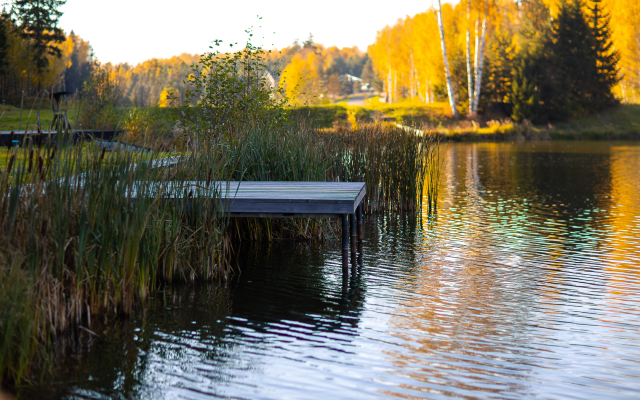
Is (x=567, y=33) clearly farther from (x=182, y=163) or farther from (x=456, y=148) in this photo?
(x=182, y=163)

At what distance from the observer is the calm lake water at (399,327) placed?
10.7ft

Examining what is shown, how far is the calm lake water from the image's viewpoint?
3.25 metres

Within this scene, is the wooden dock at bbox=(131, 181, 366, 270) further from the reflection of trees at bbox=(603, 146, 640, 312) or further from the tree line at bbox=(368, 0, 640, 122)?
the tree line at bbox=(368, 0, 640, 122)

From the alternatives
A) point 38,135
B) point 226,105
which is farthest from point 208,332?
point 226,105

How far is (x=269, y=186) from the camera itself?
20.1ft

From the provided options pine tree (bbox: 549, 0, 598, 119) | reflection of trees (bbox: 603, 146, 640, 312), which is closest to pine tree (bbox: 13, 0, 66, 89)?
pine tree (bbox: 549, 0, 598, 119)

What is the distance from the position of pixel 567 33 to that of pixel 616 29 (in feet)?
26.6

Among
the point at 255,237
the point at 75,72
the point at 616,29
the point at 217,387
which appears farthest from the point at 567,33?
the point at 75,72

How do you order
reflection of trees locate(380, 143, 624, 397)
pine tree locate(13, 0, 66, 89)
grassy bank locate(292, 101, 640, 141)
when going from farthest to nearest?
pine tree locate(13, 0, 66, 89) → grassy bank locate(292, 101, 640, 141) → reflection of trees locate(380, 143, 624, 397)

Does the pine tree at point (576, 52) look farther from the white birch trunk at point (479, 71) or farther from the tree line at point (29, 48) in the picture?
the tree line at point (29, 48)

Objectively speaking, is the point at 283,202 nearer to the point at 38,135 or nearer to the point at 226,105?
the point at 38,135

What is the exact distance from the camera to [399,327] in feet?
13.7

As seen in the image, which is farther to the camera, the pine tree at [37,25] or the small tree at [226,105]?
the pine tree at [37,25]

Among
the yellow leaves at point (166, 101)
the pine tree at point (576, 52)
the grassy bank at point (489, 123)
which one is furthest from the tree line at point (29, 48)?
the pine tree at point (576, 52)
